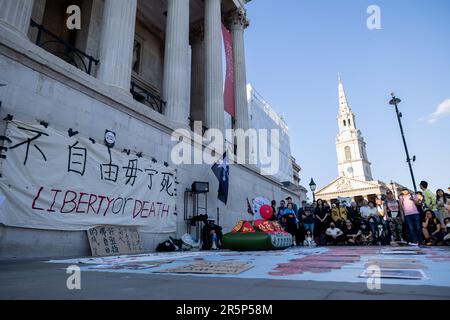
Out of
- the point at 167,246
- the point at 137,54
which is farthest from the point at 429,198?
the point at 137,54

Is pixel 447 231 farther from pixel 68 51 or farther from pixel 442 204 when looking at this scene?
pixel 68 51

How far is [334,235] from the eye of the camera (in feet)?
36.5

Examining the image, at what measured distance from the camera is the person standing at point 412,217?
347 inches

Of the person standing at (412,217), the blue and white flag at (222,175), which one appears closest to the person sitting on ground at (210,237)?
the blue and white flag at (222,175)

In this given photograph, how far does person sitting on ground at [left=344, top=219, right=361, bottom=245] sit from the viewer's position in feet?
35.8

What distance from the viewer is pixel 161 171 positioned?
9.68m

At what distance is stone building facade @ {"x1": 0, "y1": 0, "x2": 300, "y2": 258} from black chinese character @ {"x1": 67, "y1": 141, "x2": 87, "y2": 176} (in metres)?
0.64

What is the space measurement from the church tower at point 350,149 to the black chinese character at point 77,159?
90.0 metres

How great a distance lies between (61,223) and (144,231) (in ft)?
8.96

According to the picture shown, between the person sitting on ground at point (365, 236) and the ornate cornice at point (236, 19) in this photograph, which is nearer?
the person sitting on ground at point (365, 236)

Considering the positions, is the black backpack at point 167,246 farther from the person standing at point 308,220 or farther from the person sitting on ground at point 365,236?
the person sitting on ground at point 365,236

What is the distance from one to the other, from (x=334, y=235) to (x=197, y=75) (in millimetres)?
12566

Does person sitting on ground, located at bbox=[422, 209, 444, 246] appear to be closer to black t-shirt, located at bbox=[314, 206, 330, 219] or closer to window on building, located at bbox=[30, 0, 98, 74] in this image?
black t-shirt, located at bbox=[314, 206, 330, 219]

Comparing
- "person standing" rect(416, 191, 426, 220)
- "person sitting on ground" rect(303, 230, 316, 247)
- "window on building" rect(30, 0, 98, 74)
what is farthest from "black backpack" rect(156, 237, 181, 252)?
"window on building" rect(30, 0, 98, 74)
